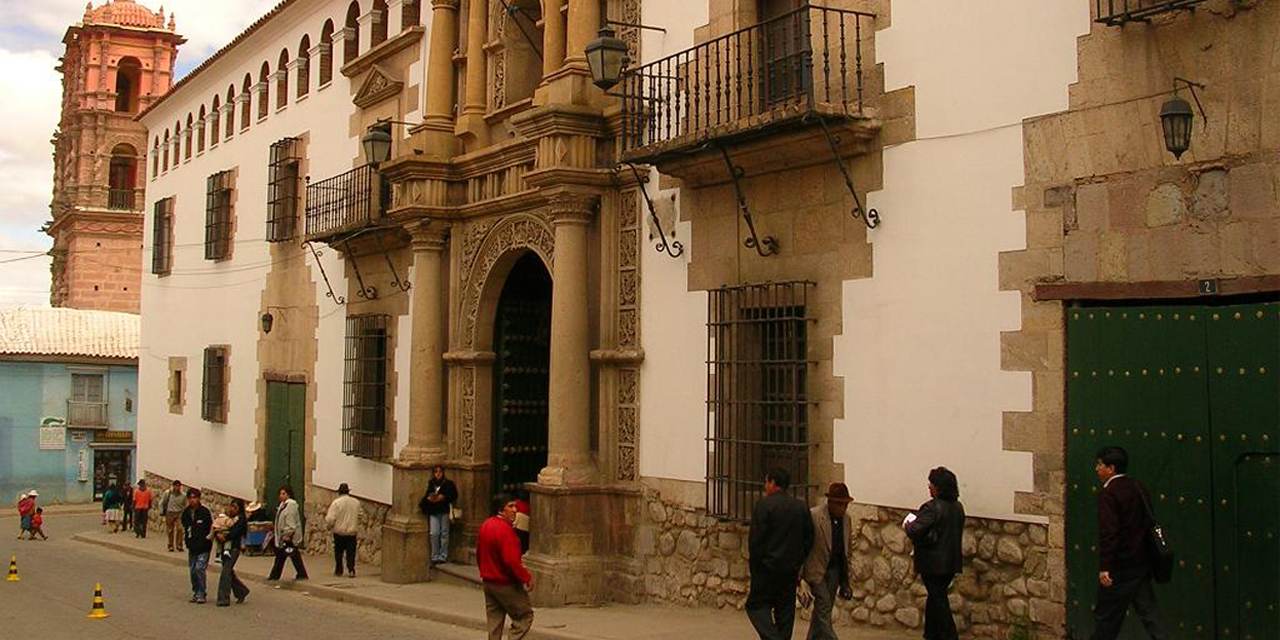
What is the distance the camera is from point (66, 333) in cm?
4172

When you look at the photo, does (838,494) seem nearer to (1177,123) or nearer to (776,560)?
(776,560)

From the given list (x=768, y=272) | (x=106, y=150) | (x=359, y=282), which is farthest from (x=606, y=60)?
(x=106, y=150)

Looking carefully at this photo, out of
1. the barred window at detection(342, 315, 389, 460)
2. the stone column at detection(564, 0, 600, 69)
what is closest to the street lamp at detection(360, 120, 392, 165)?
the barred window at detection(342, 315, 389, 460)

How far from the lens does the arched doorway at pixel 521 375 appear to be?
15203mm

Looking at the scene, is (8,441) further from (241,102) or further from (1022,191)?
(1022,191)

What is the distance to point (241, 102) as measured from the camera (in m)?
24.0

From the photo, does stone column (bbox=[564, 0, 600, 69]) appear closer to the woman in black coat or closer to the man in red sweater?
the man in red sweater

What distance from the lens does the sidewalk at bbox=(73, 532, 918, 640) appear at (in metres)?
10.3

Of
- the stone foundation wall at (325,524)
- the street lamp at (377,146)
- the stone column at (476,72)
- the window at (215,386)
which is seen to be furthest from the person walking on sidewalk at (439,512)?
the window at (215,386)

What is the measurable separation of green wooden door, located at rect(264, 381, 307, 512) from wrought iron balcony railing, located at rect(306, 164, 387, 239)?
8.93 ft

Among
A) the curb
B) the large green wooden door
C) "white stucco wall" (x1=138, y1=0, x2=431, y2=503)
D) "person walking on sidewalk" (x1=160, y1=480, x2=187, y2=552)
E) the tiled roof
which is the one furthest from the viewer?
the tiled roof

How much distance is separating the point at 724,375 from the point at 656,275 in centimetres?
156

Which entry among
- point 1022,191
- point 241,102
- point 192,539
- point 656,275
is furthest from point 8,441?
point 1022,191

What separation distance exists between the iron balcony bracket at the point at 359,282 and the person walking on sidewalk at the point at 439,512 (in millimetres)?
3756
